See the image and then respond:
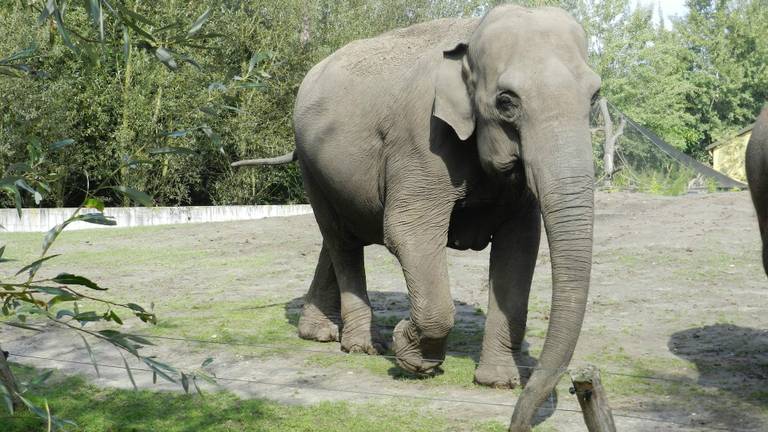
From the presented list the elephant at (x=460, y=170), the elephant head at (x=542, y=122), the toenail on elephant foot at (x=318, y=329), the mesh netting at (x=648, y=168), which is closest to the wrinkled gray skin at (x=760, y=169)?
the elephant at (x=460, y=170)

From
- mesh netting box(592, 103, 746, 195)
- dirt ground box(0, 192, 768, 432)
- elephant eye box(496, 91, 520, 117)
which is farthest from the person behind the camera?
mesh netting box(592, 103, 746, 195)

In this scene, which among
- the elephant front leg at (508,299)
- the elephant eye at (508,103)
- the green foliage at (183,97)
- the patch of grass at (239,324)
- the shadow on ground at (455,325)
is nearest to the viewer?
the elephant eye at (508,103)

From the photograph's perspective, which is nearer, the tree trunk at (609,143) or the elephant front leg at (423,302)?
the elephant front leg at (423,302)

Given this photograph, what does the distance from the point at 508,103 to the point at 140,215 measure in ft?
63.1

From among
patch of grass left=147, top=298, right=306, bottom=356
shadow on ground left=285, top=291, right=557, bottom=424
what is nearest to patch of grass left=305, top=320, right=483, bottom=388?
shadow on ground left=285, top=291, right=557, bottom=424

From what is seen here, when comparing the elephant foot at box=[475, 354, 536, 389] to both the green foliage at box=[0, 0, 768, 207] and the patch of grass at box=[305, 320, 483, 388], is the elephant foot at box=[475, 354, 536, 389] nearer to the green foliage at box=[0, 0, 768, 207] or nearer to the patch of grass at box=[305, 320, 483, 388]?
the patch of grass at box=[305, 320, 483, 388]

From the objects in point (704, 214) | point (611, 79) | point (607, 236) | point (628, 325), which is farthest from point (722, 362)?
point (611, 79)

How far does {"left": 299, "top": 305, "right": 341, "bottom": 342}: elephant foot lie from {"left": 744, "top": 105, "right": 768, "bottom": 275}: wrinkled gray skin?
3.58 meters

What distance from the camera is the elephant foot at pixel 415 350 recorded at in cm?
641

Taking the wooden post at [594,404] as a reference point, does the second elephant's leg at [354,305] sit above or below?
below

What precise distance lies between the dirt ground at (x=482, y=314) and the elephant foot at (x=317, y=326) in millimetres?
118

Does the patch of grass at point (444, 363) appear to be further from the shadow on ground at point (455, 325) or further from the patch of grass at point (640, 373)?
the patch of grass at point (640, 373)

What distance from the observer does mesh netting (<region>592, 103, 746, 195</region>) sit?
25.8 m

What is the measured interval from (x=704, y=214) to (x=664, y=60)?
138ft
